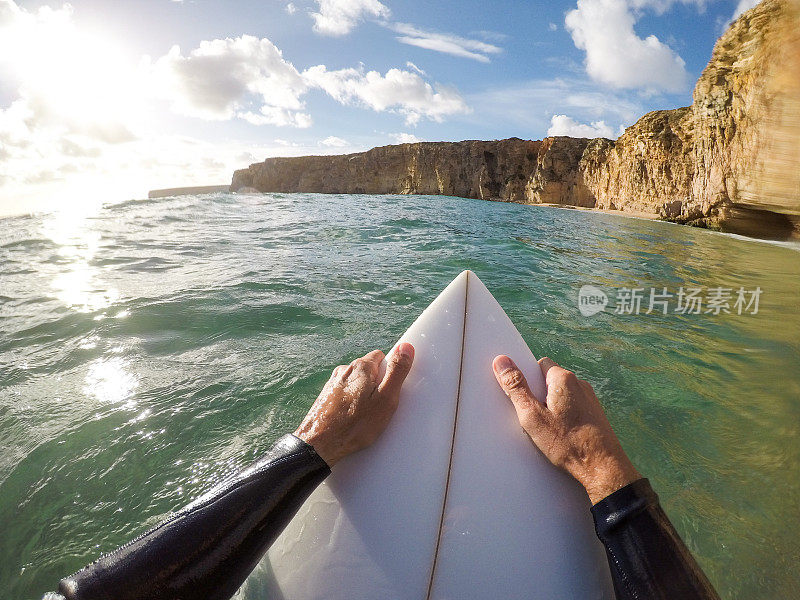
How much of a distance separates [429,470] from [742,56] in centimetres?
1908

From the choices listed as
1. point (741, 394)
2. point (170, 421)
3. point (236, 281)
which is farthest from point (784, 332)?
point (236, 281)

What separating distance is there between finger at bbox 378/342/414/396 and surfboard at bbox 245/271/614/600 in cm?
8

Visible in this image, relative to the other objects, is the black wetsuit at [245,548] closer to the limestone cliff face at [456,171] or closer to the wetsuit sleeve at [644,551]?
the wetsuit sleeve at [644,551]

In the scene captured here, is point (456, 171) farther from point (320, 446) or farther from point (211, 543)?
point (211, 543)

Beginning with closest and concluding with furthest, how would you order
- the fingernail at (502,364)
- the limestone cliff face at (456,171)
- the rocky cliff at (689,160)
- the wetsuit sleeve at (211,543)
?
1. the wetsuit sleeve at (211,543)
2. the fingernail at (502,364)
3. the rocky cliff at (689,160)
4. the limestone cliff face at (456,171)

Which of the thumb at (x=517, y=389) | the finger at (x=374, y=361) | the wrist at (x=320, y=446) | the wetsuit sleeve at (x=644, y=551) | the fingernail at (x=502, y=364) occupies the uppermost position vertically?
the finger at (x=374, y=361)

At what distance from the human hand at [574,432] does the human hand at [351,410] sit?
55 centimetres

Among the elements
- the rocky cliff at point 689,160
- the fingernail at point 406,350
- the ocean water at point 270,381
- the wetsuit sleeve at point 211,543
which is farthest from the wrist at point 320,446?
the rocky cliff at point 689,160

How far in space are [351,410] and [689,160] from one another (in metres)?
31.5

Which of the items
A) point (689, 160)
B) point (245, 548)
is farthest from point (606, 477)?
point (689, 160)

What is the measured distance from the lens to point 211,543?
105 centimetres

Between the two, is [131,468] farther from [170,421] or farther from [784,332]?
[784,332]

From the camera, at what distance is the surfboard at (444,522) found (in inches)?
46.0

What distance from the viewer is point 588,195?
39.6 m
